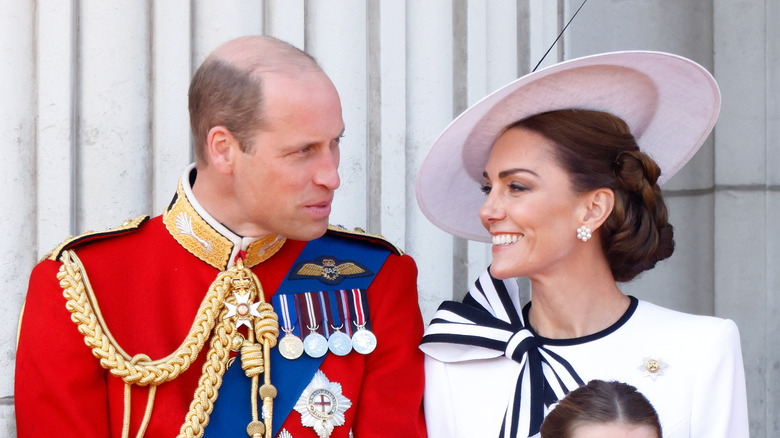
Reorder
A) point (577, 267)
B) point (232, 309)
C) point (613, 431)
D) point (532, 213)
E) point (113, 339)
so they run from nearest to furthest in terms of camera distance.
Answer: point (613, 431)
point (113, 339)
point (232, 309)
point (532, 213)
point (577, 267)

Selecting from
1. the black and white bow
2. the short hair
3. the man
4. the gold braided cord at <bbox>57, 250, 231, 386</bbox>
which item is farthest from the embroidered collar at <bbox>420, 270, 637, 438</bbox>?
the short hair

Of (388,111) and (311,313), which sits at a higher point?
(388,111)

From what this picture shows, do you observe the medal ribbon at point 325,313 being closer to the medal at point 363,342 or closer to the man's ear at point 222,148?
the medal at point 363,342

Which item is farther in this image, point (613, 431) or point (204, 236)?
point (204, 236)

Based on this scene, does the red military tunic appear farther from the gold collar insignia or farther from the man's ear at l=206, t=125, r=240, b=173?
the man's ear at l=206, t=125, r=240, b=173

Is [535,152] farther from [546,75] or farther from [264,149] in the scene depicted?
[264,149]

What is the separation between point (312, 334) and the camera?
271cm

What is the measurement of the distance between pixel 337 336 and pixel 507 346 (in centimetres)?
43

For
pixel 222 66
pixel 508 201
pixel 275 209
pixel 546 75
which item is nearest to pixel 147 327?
pixel 275 209

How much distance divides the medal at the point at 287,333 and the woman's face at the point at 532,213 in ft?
1.71

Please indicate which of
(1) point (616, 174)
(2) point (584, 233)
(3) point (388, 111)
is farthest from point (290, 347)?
(3) point (388, 111)

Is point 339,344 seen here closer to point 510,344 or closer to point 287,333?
point 287,333

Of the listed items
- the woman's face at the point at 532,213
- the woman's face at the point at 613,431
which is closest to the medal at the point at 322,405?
the woman's face at the point at 532,213

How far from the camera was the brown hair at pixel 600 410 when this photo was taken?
91.0 inches
